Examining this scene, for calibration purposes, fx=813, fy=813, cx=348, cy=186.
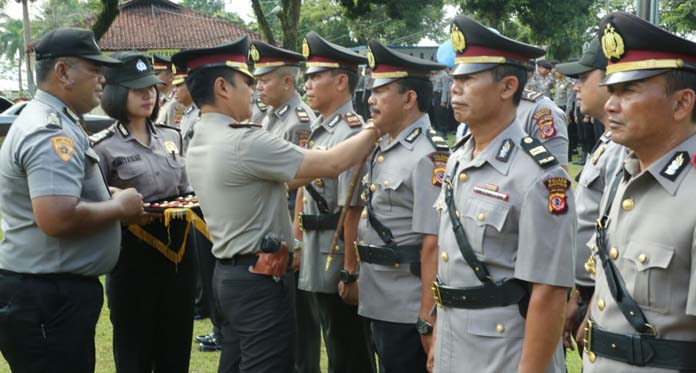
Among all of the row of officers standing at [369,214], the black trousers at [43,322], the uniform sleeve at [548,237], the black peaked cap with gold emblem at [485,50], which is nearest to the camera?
the row of officers standing at [369,214]

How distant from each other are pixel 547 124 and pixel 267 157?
2.64 metres

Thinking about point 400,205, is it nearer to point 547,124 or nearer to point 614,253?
point 614,253

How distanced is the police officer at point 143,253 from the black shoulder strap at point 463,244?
217 cm

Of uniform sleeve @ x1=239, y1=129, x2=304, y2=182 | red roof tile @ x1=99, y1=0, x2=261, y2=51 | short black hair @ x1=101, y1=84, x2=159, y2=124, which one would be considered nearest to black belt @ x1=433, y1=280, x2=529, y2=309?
uniform sleeve @ x1=239, y1=129, x2=304, y2=182

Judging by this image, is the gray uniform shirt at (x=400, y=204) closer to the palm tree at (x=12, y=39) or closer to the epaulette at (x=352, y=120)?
the epaulette at (x=352, y=120)

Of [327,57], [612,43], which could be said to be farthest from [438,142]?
[612,43]

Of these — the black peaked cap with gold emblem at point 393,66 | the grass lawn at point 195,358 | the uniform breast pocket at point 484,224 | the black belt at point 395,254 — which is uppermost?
the black peaked cap with gold emblem at point 393,66

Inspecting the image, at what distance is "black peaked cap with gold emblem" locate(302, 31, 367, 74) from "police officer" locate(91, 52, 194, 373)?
1048 mm

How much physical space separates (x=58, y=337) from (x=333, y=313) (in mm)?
1772

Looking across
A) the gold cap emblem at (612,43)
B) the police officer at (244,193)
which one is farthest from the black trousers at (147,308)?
the gold cap emblem at (612,43)

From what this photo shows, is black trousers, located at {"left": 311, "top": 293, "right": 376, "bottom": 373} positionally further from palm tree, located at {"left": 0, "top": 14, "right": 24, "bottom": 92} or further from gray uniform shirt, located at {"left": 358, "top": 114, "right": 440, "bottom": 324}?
palm tree, located at {"left": 0, "top": 14, "right": 24, "bottom": 92}

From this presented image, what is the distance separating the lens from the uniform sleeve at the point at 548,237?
303 cm

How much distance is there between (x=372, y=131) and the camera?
458 cm

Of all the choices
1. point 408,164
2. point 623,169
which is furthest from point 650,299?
point 408,164
